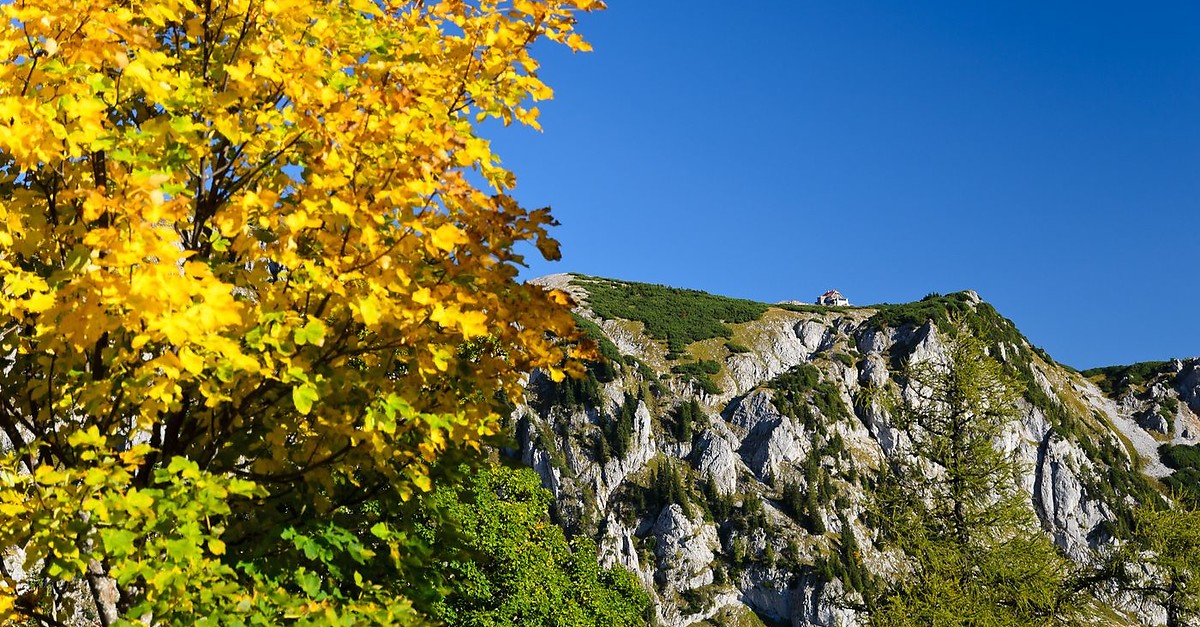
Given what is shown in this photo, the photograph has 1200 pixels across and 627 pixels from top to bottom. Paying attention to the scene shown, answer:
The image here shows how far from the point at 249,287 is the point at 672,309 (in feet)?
404

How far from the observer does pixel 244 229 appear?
4.53 meters

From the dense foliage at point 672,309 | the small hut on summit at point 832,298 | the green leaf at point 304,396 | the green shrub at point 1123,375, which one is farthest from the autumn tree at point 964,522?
the small hut on summit at point 832,298

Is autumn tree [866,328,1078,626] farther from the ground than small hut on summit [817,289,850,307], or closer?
closer

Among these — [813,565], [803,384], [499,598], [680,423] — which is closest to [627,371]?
[680,423]

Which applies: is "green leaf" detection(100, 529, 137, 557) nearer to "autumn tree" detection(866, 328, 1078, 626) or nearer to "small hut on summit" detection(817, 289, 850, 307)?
"autumn tree" detection(866, 328, 1078, 626)

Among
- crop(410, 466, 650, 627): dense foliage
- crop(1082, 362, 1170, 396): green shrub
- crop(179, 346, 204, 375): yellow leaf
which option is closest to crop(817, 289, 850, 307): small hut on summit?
crop(1082, 362, 1170, 396): green shrub

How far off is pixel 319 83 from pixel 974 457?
1898 cm

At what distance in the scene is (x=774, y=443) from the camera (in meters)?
94.6

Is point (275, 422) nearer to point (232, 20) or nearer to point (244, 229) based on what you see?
point (244, 229)

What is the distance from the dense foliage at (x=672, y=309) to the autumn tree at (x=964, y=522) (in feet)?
298

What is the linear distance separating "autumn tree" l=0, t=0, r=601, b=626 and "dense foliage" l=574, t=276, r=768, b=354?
107m

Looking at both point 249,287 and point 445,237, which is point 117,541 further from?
point 445,237

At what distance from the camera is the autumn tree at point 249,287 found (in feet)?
13.1

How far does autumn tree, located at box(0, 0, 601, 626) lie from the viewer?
399 centimetres
